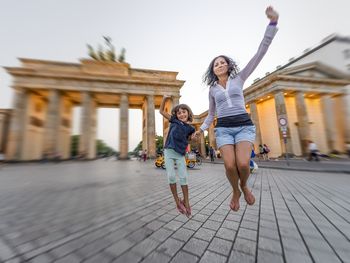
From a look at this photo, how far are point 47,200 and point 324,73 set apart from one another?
6018 mm

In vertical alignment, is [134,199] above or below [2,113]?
below

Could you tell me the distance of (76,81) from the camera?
27.0 metres

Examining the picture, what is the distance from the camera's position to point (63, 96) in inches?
1145

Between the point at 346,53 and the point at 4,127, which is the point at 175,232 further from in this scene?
the point at 4,127

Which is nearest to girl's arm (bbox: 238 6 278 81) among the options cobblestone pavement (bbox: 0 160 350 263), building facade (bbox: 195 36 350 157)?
cobblestone pavement (bbox: 0 160 350 263)

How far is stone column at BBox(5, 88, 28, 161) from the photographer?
79.6 feet

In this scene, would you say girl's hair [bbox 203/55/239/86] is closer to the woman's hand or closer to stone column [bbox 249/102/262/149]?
the woman's hand

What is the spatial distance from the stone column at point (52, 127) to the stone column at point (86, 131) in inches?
144

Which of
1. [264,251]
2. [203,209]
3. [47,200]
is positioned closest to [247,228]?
[264,251]

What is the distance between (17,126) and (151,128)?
65.2ft

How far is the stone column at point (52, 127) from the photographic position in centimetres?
2459

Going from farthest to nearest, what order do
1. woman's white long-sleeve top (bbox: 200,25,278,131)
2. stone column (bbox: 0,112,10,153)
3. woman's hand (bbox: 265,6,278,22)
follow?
stone column (bbox: 0,112,10,153), woman's white long-sleeve top (bbox: 200,25,278,131), woman's hand (bbox: 265,6,278,22)

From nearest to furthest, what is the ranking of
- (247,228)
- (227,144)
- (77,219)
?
1. (247,228)
2. (227,144)
3. (77,219)

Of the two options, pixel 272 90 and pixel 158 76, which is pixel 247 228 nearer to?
pixel 272 90
